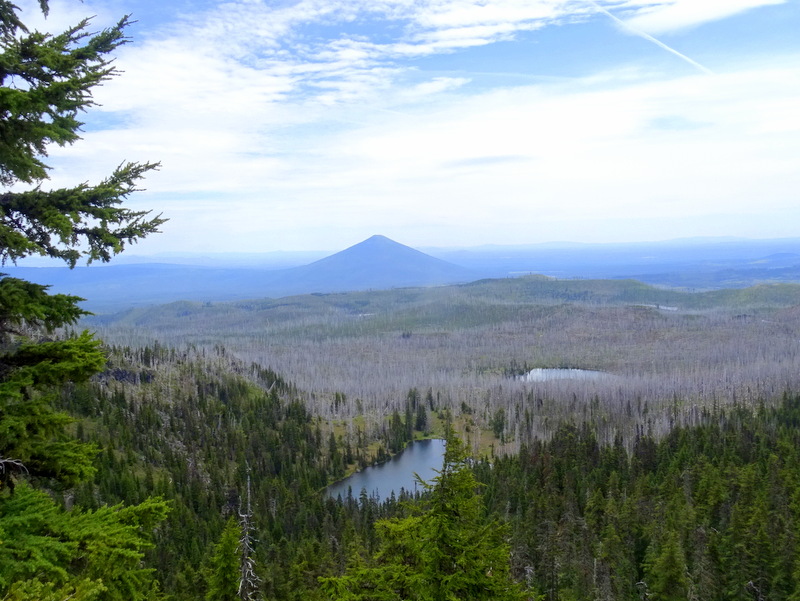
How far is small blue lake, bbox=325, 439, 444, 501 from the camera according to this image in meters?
111

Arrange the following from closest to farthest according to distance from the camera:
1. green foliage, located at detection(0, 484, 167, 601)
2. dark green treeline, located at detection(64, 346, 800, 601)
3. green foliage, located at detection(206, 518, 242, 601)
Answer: green foliage, located at detection(0, 484, 167, 601), green foliage, located at detection(206, 518, 242, 601), dark green treeline, located at detection(64, 346, 800, 601)

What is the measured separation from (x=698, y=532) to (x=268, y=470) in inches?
3235

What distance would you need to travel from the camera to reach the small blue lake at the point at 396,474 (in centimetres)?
11075

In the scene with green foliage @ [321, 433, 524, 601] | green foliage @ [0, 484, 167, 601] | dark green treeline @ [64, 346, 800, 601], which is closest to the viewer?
green foliage @ [0, 484, 167, 601]

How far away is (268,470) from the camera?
111750 mm

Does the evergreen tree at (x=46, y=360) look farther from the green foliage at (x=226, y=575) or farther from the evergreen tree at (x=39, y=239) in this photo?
the green foliage at (x=226, y=575)

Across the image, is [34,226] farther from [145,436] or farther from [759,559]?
[145,436]

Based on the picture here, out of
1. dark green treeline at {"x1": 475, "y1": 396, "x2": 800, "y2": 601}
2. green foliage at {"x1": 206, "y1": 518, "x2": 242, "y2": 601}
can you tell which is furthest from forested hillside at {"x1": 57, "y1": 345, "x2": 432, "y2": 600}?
dark green treeline at {"x1": 475, "y1": 396, "x2": 800, "y2": 601}

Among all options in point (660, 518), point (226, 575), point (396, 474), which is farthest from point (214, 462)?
point (226, 575)

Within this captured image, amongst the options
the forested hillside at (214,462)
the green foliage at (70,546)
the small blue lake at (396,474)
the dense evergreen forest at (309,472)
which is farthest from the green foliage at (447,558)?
the small blue lake at (396,474)

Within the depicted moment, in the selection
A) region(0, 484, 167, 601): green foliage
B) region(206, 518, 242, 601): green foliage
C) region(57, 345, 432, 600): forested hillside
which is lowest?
region(57, 345, 432, 600): forested hillside

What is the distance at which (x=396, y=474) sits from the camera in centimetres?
12231

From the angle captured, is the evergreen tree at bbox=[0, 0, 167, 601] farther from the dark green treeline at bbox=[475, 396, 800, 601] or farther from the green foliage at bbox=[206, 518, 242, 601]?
the dark green treeline at bbox=[475, 396, 800, 601]

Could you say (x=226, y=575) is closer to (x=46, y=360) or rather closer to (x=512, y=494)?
(x=46, y=360)
